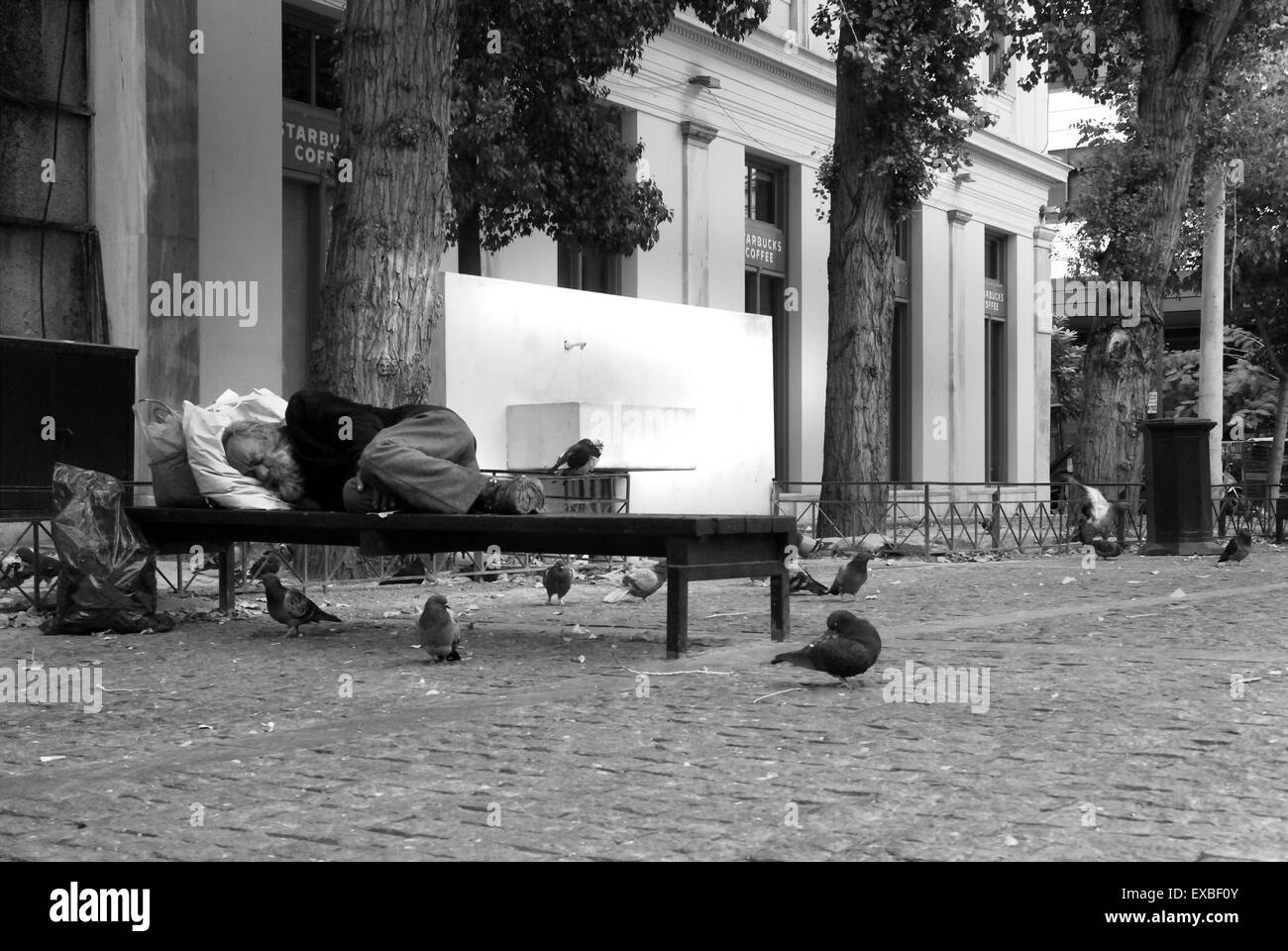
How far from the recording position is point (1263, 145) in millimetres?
32656

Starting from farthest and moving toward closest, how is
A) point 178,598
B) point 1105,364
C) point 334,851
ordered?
point 1105,364, point 178,598, point 334,851

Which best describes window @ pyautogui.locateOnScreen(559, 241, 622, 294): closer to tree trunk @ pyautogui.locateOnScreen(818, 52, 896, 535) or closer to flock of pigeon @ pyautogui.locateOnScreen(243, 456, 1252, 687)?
tree trunk @ pyautogui.locateOnScreen(818, 52, 896, 535)

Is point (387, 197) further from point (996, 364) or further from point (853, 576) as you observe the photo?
point (996, 364)

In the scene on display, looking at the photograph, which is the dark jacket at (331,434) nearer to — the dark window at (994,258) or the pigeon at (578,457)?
the pigeon at (578,457)

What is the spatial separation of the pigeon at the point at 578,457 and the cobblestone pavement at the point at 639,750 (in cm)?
664

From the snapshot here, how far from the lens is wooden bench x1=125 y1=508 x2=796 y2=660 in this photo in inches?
314

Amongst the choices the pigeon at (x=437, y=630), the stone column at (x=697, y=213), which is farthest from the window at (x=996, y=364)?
the pigeon at (x=437, y=630)

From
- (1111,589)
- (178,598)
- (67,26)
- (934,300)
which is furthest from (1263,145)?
(178,598)

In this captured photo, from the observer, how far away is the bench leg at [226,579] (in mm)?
10570

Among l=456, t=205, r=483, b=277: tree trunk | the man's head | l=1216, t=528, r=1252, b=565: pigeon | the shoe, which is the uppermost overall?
l=456, t=205, r=483, b=277: tree trunk

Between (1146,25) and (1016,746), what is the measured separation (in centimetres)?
1806

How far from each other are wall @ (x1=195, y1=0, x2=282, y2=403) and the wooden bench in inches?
332

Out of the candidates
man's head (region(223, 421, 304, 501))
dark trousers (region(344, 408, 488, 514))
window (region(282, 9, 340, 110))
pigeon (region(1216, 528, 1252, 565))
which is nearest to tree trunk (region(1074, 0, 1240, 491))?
pigeon (region(1216, 528, 1252, 565))

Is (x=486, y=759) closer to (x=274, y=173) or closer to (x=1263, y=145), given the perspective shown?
(x=274, y=173)
